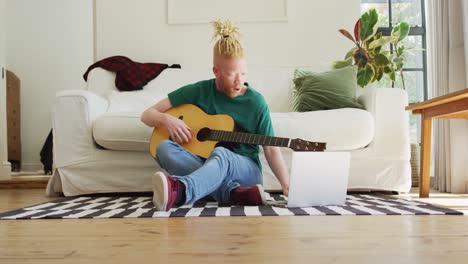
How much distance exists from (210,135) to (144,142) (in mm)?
604

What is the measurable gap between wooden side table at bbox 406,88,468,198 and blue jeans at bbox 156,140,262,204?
92cm

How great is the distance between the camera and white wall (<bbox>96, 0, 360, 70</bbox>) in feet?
11.5

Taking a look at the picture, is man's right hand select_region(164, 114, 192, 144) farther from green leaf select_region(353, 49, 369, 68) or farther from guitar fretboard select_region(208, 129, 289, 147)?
green leaf select_region(353, 49, 369, 68)

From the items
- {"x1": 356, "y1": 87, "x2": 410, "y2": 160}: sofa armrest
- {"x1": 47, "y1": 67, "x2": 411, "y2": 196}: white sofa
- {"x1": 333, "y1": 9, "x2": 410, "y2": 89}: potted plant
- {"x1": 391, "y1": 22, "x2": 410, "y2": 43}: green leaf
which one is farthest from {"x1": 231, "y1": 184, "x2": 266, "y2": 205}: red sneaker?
{"x1": 391, "y1": 22, "x2": 410, "y2": 43}: green leaf

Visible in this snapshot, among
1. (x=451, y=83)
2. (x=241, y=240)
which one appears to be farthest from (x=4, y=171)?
(x=241, y=240)

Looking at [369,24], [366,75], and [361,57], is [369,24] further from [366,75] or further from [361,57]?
[366,75]

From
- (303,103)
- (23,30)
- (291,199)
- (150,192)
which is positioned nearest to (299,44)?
(303,103)

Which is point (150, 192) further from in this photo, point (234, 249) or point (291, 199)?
point (234, 249)

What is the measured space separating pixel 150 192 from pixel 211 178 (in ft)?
3.30

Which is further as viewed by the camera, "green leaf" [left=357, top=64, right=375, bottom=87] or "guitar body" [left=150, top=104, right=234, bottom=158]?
"green leaf" [left=357, top=64, right=375, bottom=87]

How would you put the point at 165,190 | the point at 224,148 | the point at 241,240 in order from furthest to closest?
the point at 224,148 → the point at 165,190 → the point at 241,240

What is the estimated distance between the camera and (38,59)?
5.54m

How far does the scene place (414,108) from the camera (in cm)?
251

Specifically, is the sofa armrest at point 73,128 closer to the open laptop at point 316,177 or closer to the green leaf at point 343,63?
the open laptop at point 316,177
